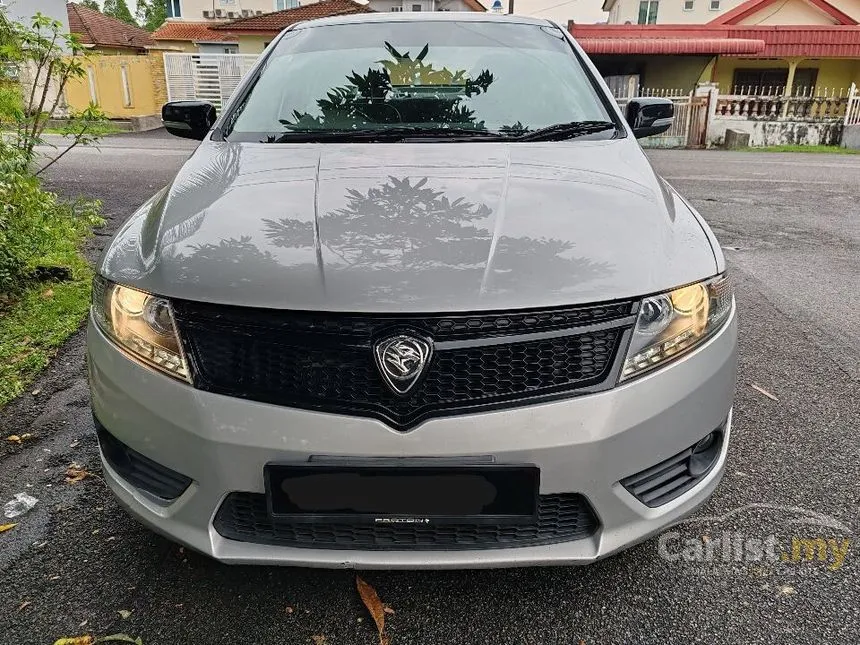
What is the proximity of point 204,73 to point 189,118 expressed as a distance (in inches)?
745

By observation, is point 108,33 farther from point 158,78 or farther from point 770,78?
point 770,78

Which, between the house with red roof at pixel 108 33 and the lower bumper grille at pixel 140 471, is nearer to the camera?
the lower bumper grille at pixel 140 471

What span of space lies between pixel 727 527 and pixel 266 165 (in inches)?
75.8

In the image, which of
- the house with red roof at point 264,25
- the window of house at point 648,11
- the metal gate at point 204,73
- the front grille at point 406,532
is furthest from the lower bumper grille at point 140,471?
the window of house at point 648,11

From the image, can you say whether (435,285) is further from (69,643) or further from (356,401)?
(69,643)

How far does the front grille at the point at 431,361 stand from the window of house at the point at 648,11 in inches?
1423

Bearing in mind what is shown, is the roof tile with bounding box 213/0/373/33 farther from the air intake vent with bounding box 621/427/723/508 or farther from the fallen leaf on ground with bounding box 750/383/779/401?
the air intake vent with bounding box 621/427/723/508

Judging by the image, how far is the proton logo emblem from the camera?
1.54m

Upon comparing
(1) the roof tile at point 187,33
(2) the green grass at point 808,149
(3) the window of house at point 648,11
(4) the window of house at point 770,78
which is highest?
(3) the window of house at point 648,11

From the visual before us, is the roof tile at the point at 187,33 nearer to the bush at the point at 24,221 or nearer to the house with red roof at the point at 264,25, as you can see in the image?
the house with red roof at the point at 264,25

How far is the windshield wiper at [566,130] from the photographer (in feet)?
8.41

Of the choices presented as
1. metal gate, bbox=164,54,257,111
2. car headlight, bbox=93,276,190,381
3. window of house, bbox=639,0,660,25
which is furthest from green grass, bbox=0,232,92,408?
window of house, bbox=639,0,660,25

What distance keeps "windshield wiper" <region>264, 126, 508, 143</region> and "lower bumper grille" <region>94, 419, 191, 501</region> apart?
1.27m

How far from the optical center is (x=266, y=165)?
2311mm
